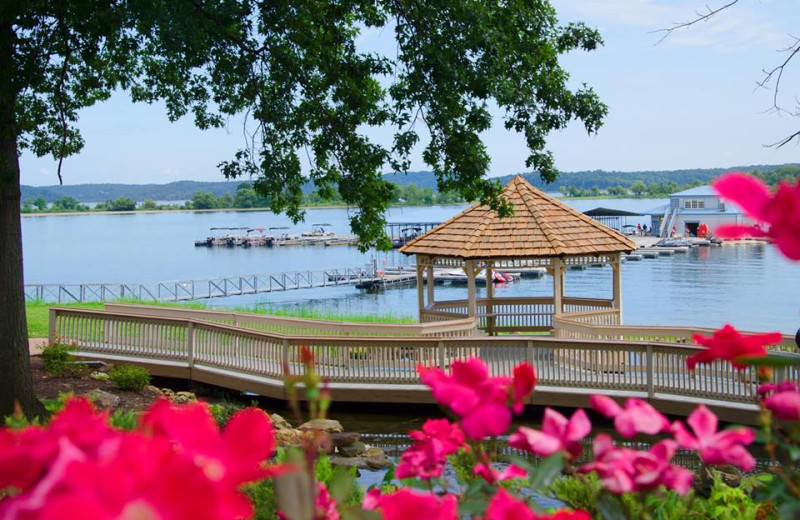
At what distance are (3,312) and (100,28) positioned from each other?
4372 mm

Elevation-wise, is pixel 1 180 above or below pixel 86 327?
above

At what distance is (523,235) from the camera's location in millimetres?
19359

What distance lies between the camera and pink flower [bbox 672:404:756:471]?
1840 millimetres

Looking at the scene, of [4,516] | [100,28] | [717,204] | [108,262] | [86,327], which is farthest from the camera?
[108,262]

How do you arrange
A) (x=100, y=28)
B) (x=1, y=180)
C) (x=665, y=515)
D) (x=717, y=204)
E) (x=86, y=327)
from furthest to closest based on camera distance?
(x=717, y=204), (x=86, y=327), (x=100, y=28), (x=1, y=180), (x=665, y=515)

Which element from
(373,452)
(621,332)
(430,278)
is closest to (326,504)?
(373,452)

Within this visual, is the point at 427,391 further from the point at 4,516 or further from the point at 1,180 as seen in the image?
the point at 4,516

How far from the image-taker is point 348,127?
559 inches

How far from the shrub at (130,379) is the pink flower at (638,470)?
14.1m

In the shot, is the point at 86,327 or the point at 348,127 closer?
the point at 348,127

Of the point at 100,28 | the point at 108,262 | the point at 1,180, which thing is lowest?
the point at 108,262

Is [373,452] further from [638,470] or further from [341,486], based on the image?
[638,470]

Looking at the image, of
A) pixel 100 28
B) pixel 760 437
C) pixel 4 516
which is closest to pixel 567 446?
pixel 760 437

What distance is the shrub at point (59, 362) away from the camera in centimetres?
1600
